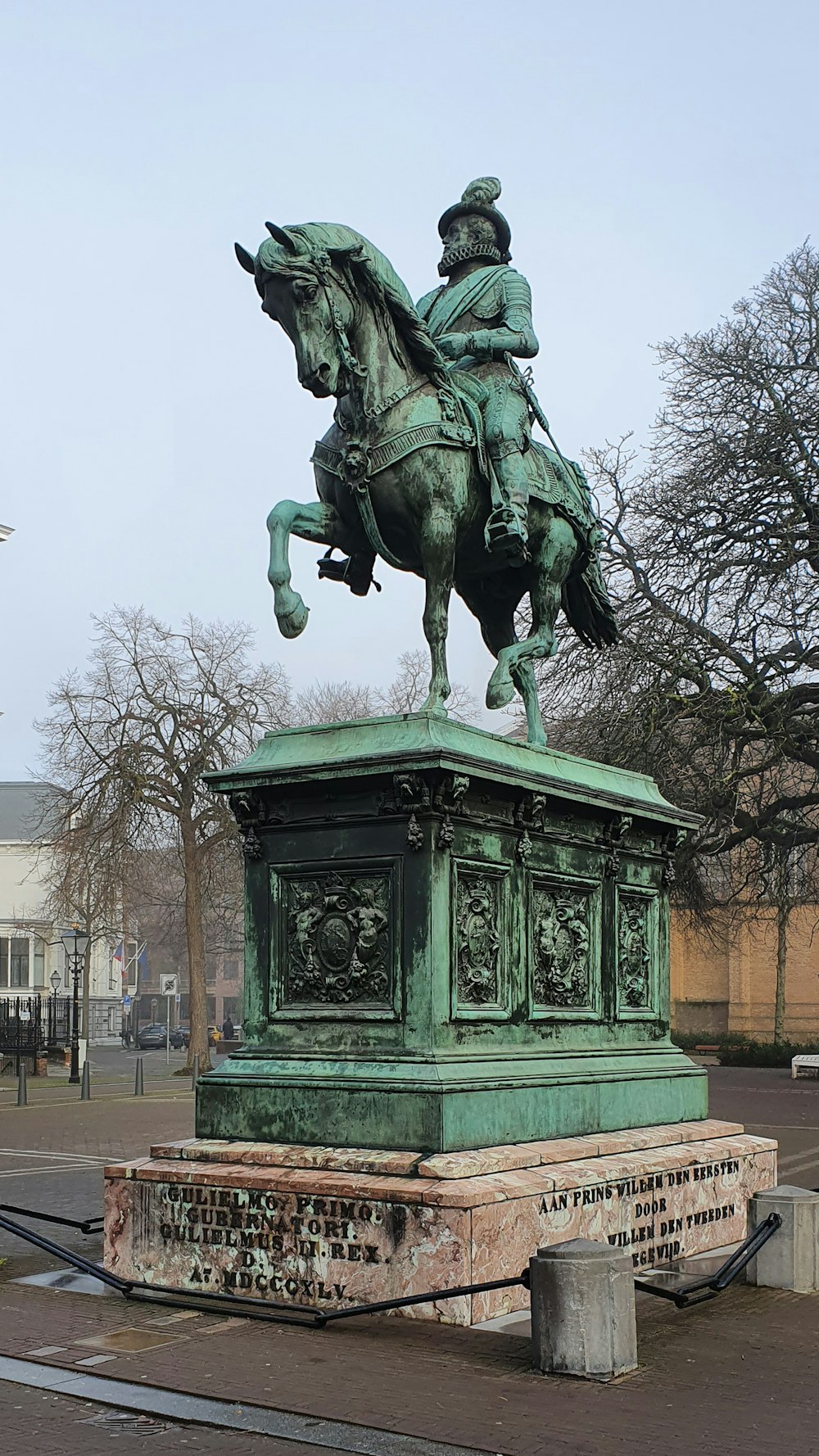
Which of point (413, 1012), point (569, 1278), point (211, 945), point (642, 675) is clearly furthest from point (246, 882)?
point (211, 945)

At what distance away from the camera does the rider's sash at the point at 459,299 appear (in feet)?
32.7

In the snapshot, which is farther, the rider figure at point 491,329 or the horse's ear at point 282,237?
the rider figure at point 491,329

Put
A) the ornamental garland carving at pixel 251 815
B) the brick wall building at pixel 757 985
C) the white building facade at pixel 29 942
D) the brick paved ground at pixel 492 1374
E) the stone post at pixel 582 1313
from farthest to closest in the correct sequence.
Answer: the white building facade at pixel 29 942 → the brick wall building at pixel 757 985 → the ornamental garland carving at pixel 251 815 → the stone post at pixel 582 1313 → the brick paved ground at pixel 492 1374

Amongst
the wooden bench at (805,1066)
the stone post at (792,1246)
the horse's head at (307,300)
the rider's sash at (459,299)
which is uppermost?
the rider's sash at (459,299)

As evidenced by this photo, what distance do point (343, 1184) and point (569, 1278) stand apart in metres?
1.42

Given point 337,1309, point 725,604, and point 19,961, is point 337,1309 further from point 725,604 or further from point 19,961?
point 19,961

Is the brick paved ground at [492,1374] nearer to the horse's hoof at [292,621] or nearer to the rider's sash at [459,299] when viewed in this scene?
the horse's hoof at [292,621]

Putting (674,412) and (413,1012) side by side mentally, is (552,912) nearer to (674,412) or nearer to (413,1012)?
(413,1012)

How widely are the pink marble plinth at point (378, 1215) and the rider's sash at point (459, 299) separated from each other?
207 inches

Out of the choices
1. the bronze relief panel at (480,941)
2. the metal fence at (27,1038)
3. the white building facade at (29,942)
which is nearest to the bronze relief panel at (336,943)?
the bronze relief panel at (480,941)

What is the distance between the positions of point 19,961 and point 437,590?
69.8 m

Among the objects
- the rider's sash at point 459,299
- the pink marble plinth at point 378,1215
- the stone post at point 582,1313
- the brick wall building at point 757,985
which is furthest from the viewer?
the brick wall building at point 757,985

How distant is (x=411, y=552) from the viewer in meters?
9.36

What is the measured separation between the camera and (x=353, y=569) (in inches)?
381
